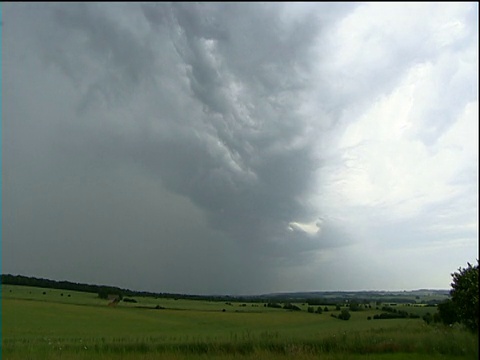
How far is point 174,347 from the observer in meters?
20.1

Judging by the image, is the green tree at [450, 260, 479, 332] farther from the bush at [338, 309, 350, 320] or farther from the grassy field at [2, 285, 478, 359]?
the bush at [338, 309, 350, 320]

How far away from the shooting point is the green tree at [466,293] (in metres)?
16.6

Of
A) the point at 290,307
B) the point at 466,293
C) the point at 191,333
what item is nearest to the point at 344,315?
the point at 290,307

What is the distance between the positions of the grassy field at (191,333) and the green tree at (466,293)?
0.76 meters

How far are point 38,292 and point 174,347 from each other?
120 feet

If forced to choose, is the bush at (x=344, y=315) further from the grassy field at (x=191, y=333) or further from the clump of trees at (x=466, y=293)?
the clump of trees at (x=466, y=293)

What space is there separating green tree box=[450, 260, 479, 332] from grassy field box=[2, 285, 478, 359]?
2.50 ft

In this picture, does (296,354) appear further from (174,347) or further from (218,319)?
(218,319)

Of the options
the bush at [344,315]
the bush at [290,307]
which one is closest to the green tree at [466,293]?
the bush at [344,315]

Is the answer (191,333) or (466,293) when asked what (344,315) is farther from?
(466,293)

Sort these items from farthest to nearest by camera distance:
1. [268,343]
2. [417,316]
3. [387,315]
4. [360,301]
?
1. [360,301]
2. [387,315]
3. [417,316]
4. [268,343]

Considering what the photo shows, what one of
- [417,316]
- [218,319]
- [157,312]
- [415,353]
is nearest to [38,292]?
[157,312]

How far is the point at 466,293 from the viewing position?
17.4m

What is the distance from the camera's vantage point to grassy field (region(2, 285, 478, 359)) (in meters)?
16.8
